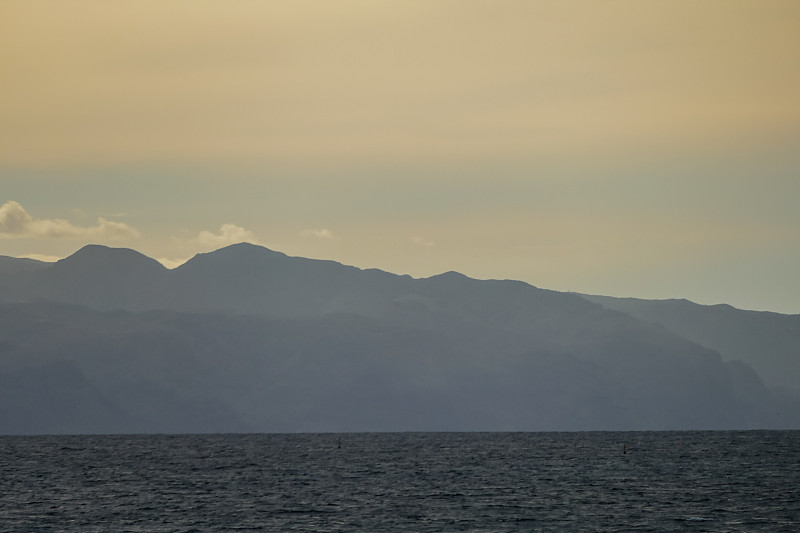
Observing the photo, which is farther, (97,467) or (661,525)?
(97,467)

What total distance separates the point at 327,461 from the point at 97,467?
42.0m

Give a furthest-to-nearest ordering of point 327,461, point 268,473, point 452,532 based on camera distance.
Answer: point 327,461 → point 268,473 → point 452,532

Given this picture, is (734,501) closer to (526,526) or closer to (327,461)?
(526,526)

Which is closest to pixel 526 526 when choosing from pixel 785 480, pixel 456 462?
pixel 785 480

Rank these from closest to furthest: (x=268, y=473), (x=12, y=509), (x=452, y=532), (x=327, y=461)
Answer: (x=452, y=532) → (x=12, y=509) → (x=268, y=473) → (x=327, y=461)

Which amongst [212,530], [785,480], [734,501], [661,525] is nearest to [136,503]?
[212,530]

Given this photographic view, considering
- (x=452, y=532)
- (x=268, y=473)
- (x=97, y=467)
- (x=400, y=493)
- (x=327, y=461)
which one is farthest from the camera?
(x=327, y=461)

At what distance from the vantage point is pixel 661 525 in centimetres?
8581

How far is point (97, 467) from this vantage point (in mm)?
170375

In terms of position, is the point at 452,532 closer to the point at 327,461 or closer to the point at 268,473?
the point at 268,473

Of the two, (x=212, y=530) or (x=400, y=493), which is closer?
(x=212, y=530)

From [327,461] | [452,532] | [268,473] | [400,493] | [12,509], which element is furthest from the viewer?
[327,461]

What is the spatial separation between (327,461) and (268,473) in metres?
37.9

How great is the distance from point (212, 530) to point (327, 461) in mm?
106024
